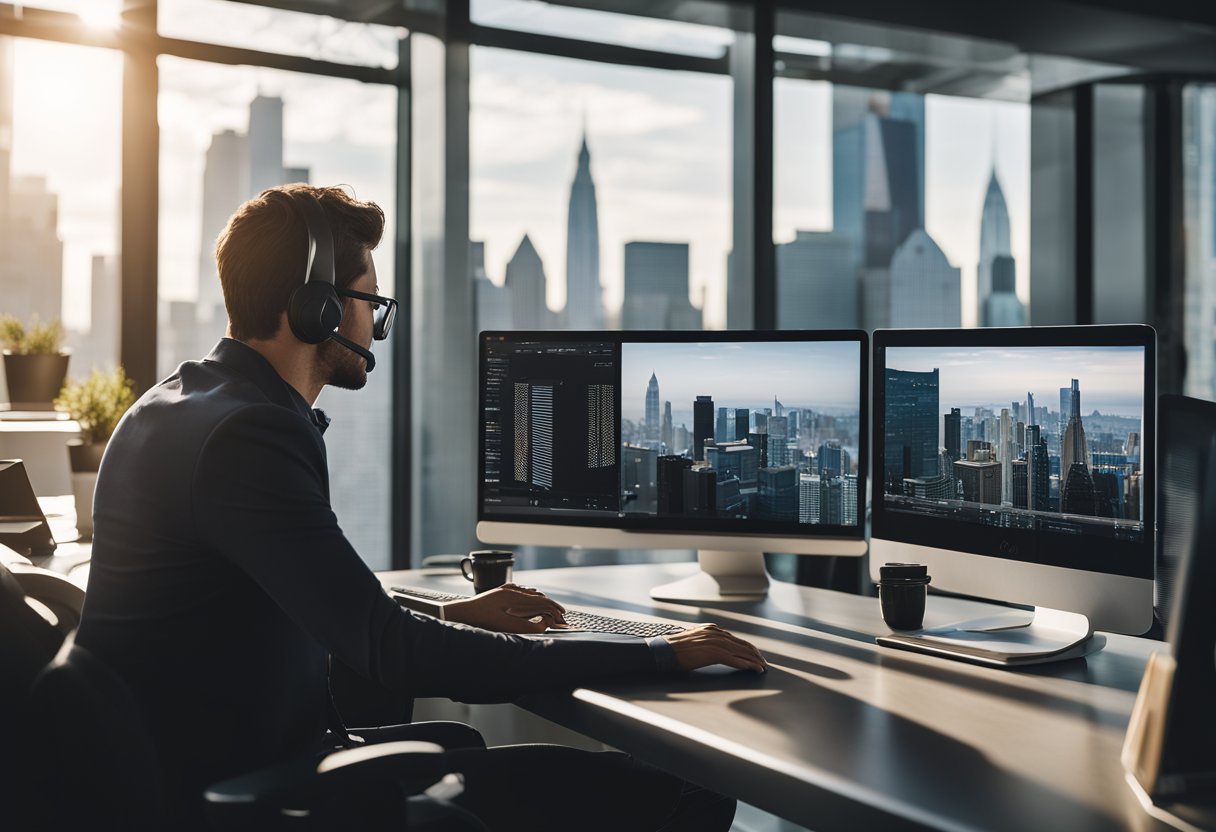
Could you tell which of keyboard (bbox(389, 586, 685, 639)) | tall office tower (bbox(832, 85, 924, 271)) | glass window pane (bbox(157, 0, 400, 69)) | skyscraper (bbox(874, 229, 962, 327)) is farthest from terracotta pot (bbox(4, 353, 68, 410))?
skyscraper (bbox(874, 229, 962, 327))

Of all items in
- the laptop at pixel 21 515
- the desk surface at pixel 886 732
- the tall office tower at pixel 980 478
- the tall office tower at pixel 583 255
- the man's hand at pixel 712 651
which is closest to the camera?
the desk surface at pixel 886 732

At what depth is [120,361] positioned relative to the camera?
3182 millimetres

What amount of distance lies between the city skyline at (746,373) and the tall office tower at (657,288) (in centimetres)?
158

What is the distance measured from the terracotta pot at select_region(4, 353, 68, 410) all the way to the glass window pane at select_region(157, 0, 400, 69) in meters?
1.06

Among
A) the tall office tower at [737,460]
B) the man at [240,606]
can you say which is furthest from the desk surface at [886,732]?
the tall office tower at [737,460]

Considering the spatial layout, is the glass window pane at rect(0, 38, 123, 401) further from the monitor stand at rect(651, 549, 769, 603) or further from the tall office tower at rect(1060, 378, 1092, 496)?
the tall office tower at rect(1060, 378, 1092, 496)

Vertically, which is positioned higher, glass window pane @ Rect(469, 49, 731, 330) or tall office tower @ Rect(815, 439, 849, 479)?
glass window pane @ Rect(469, 49, 731, 330)

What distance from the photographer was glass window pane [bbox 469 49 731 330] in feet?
11.9

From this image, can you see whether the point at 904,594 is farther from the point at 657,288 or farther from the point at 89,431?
the point at 657,288

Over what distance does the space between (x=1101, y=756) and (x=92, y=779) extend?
105 centimetres

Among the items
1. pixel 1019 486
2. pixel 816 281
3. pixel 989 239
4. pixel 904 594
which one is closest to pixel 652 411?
pixel 904 594

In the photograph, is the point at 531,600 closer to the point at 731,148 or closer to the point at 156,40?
the point at 156,40

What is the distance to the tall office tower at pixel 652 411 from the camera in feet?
7.22

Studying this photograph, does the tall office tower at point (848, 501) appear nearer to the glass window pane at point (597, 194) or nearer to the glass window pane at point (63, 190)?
the glass window pane at point (597, 194)
